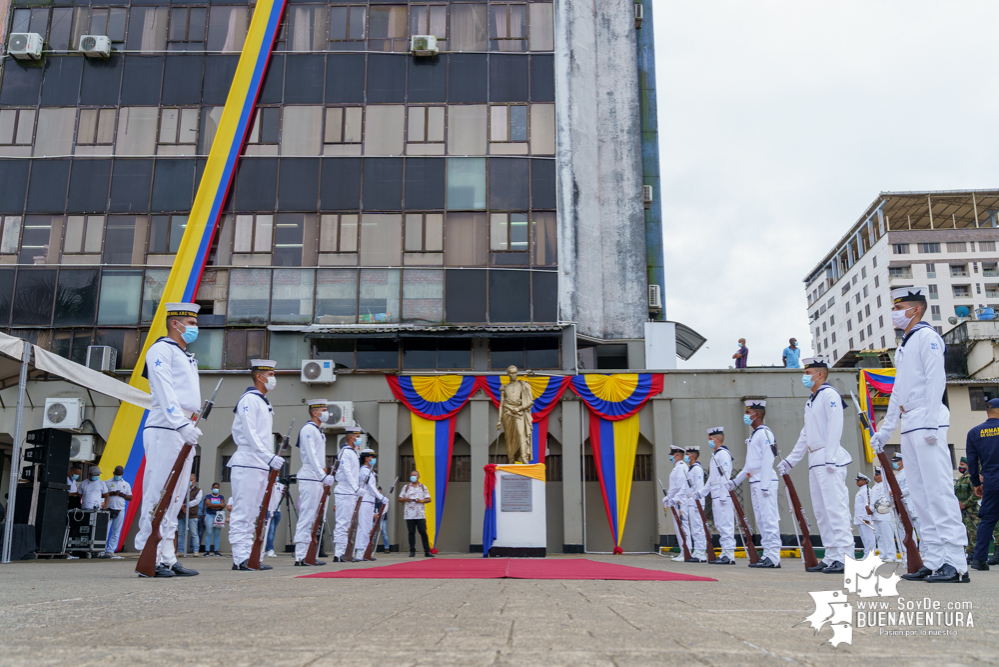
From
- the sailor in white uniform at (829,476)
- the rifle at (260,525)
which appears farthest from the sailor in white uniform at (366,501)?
the sailor in white uniform at (829,476)

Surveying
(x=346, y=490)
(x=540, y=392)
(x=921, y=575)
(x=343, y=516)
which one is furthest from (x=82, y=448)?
(x=921, y=575)

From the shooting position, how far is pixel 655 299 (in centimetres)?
2548

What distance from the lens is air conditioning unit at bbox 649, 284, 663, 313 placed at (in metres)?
25.5

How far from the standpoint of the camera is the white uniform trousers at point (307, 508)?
11.2 m

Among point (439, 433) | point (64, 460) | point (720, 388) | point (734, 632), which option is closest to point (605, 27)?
point (720, 388)

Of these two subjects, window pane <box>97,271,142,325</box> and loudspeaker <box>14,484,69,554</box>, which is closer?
loudspeaker <box>14,484,69,554</box>

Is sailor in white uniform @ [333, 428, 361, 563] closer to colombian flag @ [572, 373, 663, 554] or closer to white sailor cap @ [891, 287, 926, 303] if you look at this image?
white sailor cap @ [891, 287, 926, 303]

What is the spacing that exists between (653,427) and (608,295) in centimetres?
475

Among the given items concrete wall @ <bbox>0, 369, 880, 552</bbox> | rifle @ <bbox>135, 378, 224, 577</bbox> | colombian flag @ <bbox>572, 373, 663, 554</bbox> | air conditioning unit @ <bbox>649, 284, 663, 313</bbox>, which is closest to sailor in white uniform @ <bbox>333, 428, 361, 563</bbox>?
rifle @ <bbox>135, 378, 224, 577</bbox>

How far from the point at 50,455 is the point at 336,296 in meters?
11.2

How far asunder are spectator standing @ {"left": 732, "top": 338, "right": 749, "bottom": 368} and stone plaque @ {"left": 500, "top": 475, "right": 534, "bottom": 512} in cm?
1057

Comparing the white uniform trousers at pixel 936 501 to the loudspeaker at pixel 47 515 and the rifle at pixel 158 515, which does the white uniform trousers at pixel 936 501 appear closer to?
the rifle at pixel 158 515

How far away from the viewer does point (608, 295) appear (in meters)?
24.9

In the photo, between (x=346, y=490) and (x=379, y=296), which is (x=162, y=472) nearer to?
(x=346, y=490)
